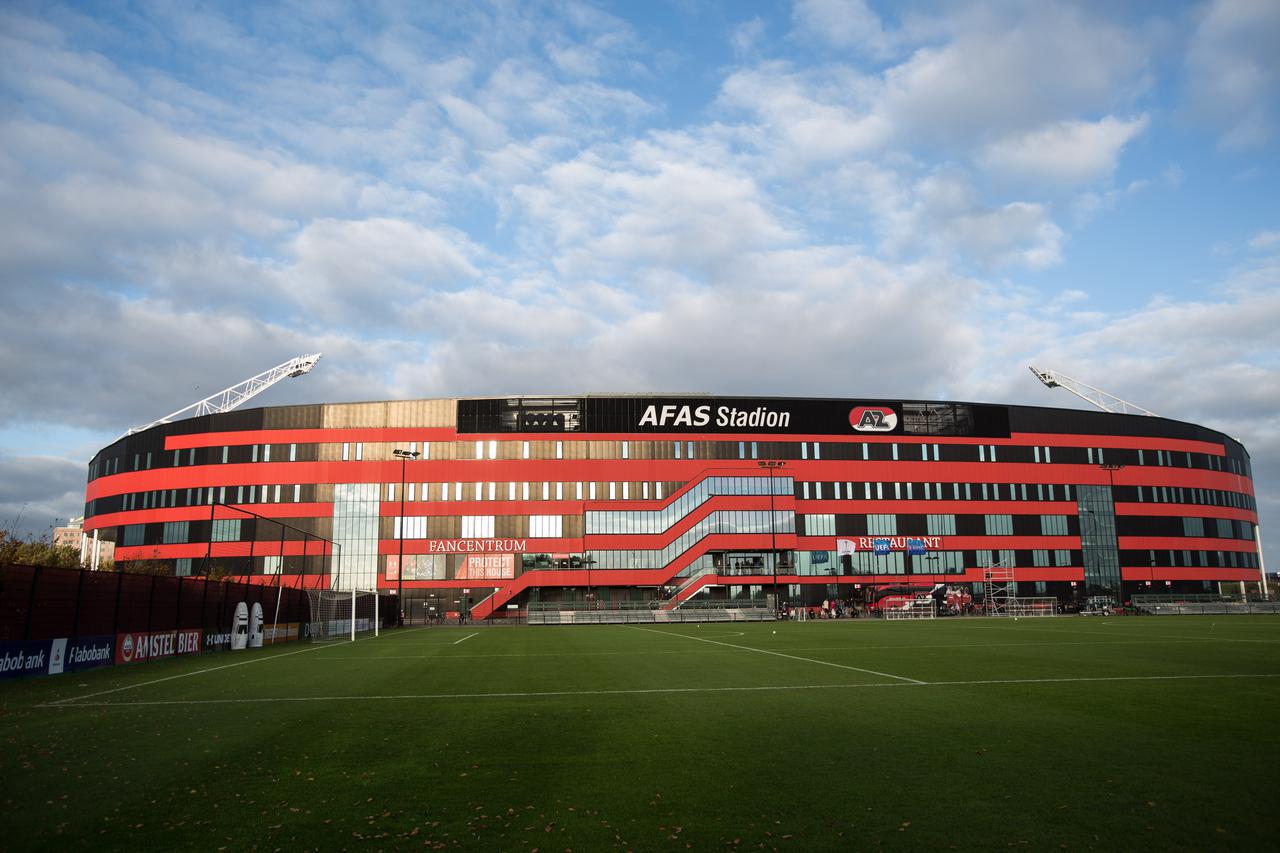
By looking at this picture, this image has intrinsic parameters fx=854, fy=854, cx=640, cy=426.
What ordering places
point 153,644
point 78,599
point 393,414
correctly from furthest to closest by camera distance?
1. point 393,414
2. point 153,644
3. point 78,599

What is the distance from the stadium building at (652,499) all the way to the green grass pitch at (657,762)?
72.2m

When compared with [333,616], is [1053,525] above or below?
above

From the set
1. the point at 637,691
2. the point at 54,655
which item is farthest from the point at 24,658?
the point at 637,691

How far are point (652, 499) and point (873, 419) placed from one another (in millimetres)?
28947

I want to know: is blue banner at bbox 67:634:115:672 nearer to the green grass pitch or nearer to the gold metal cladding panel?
the green grass pitch

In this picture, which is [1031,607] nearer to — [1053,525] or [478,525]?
[1053,525]

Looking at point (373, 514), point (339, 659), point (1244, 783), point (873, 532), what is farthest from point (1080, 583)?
point (1244, 783)

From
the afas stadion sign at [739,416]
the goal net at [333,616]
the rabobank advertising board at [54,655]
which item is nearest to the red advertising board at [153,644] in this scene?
the rabobank advertising board at [54,655]

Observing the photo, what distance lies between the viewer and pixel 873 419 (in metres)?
104

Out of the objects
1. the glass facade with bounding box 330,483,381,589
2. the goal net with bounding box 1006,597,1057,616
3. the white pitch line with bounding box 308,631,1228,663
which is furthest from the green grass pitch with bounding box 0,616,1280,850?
the glass facade with bounding box 330,483,381,589

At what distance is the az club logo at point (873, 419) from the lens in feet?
339

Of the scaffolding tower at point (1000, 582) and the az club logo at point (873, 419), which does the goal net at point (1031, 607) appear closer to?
the scaffolding tower at point (1000, 582)

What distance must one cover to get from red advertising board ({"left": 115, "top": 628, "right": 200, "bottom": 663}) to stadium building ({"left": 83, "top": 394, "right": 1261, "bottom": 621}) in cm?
5808

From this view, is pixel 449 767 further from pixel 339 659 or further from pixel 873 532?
pixel 873 532
